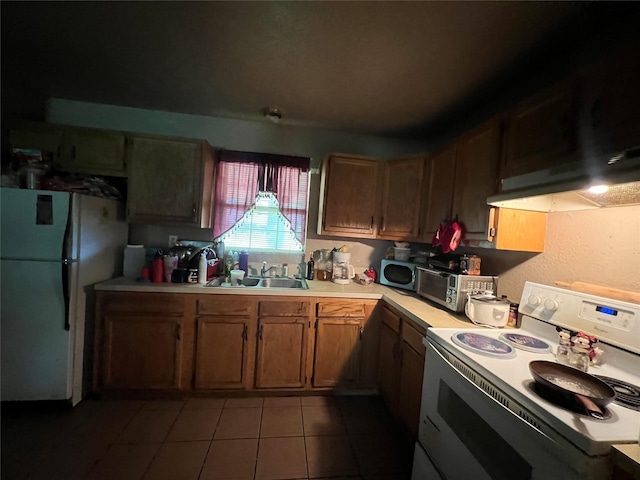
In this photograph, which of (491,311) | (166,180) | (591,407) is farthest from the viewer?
(166,180)

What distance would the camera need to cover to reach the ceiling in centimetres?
127

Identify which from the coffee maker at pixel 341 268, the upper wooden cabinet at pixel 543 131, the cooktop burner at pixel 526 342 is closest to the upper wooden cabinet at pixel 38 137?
the coffee maker at pixel 341 268

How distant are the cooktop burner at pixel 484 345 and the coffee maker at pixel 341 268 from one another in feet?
4.25

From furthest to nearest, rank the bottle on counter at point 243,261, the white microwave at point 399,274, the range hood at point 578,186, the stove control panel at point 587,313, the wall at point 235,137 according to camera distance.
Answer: the bottle on counter at point 243,261
the wall at point 235,137
the white microwave at point 399,274
the stove control panel at point 587,313
the range hood at point 578,186

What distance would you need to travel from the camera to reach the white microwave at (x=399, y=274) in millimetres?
2271

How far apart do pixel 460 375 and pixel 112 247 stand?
2.61 metres

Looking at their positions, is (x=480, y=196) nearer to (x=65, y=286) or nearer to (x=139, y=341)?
(x=139, y=341)

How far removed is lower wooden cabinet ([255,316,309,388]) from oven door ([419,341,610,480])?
1.03 meters

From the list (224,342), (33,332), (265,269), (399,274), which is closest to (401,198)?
(399,274)

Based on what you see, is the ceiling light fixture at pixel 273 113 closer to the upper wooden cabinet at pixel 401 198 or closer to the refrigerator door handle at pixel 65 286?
the upper wooden cabinet at pixel 401 198

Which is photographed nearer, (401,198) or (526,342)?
(526,342)

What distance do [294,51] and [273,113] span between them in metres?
0.82

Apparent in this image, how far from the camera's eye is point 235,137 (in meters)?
2.60

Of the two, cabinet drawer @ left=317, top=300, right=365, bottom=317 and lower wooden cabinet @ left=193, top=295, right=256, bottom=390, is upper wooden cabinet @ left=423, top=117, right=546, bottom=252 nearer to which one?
cabinet drawer @ left=317, top=300, right=365, bottom=317
